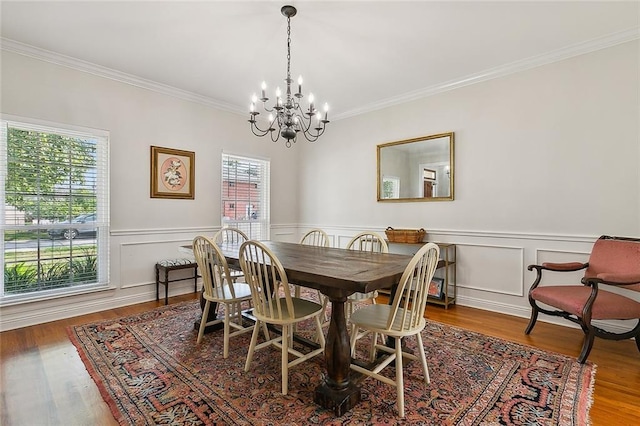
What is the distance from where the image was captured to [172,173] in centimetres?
404

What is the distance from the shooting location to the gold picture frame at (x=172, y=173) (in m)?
3.89

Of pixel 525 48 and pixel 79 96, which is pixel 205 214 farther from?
pixel 525 48

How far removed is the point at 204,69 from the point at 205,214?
73.8 inches

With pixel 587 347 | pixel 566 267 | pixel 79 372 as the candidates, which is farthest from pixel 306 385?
pixel 566 267

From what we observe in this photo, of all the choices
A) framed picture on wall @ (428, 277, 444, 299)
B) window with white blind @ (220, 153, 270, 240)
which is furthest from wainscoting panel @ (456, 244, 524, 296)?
window with white blind @ (220, 153, 270, 240)

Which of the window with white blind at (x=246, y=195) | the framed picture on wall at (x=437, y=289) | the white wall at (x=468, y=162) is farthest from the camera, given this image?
the window with white blind at (x=246, y=195)

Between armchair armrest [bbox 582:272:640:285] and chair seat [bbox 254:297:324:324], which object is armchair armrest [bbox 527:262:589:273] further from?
chair seat [bbox 254:297:324:324]

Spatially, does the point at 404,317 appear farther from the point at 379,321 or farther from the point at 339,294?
the point at 339,294

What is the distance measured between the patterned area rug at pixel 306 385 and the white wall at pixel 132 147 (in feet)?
3.08

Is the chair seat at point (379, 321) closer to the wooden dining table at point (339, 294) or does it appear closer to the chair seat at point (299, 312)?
the wooden dining table at point (339, 294)

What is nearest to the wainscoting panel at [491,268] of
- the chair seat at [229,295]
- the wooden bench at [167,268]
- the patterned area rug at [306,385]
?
the patterned area rug at [306,385]

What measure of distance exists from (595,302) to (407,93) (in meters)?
2.96

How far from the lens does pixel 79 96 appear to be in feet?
10.9

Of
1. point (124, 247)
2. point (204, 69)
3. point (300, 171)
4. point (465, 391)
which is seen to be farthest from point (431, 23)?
point (124, 247)
